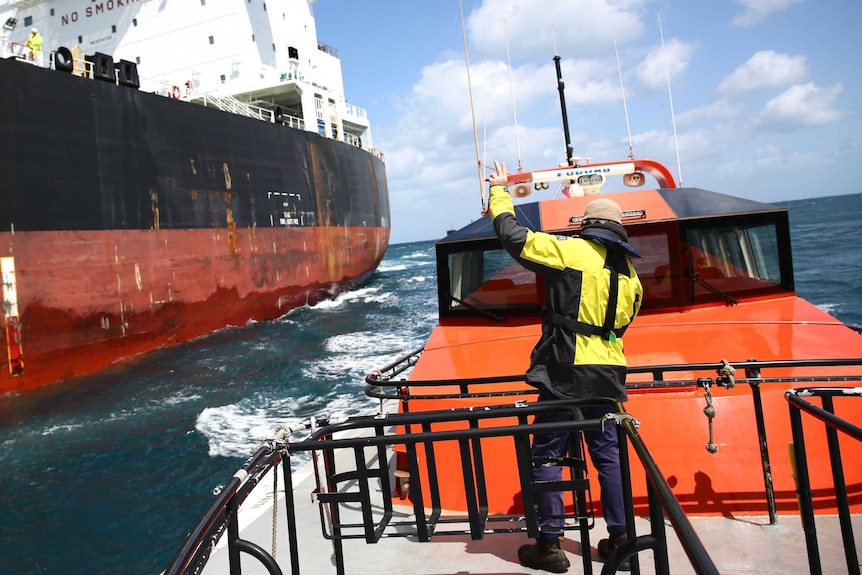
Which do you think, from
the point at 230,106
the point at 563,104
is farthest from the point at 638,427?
the point at 230,106

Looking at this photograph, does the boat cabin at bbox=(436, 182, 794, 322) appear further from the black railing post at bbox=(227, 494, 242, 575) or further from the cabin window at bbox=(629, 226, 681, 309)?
the black railing post at bbox=(227, 494, 242, 575)

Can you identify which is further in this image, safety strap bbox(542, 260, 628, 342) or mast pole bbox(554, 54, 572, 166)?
mast pole bbox(554, 54, 572, 166)

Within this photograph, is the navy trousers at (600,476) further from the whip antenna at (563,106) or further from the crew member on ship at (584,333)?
the whip antenna at (563,106)

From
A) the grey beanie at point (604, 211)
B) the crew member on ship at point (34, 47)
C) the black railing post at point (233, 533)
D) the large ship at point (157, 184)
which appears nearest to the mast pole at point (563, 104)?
the grey beanie at point (604, 211)

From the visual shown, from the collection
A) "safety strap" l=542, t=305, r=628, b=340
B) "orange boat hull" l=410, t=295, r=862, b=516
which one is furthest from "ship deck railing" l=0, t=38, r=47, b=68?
"safety strap" l=542, t=305, r=628, b=340

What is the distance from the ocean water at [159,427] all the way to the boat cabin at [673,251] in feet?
11.2

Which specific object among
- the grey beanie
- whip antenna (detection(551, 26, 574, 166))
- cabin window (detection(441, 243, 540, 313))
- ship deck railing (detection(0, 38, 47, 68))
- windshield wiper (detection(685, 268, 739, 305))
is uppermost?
ship deck railing (detection(0, 38, 47, 68))

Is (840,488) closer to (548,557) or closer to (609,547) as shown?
(609,547)

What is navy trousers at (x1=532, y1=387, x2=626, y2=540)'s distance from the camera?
2.75 m

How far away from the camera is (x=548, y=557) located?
283cm

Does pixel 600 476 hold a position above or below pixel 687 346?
below

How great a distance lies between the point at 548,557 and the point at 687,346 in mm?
1960

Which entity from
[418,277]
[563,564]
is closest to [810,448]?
[563,564]

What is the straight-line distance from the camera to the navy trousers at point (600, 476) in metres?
2.75
